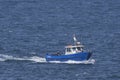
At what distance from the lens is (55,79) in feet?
642

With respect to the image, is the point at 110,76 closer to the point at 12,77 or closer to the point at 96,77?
the point at 96,77

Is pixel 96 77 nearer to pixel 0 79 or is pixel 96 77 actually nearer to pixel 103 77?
pixel 103 77

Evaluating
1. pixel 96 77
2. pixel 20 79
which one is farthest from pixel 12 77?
pixel 96 77

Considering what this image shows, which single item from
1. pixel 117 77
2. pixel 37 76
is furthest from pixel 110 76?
pixel 37 76

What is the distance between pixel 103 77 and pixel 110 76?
184cm

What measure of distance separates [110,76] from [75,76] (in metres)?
6.50

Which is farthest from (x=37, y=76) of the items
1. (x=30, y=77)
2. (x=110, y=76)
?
(x=110, y=76)

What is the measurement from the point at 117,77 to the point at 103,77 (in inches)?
107

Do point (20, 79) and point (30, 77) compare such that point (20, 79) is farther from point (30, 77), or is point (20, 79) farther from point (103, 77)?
point (103, 77)

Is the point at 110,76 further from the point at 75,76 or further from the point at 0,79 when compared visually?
the point at 0,79

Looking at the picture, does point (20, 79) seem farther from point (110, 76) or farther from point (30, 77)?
point (110, 76)

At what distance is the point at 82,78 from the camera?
646ft

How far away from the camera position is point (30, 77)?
198 metres

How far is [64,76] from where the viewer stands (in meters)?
199
